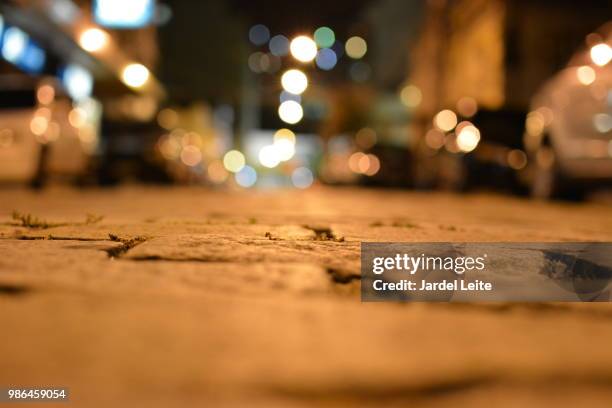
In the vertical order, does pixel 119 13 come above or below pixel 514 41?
above

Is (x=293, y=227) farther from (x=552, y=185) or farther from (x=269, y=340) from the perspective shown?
(x=552, y=185)

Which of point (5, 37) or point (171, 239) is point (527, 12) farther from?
point (171, 239)

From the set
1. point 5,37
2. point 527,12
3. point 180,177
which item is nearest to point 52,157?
point 5,37

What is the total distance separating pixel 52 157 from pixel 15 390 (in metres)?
10.7

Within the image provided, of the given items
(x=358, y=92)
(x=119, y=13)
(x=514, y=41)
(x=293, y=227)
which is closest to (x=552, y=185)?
A: (x=293, y=227)

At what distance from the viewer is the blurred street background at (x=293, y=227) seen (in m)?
1.40

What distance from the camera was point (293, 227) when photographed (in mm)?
4113

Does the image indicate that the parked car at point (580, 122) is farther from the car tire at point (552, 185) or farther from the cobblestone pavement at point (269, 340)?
the cobblestone pavement at point (269, 340)

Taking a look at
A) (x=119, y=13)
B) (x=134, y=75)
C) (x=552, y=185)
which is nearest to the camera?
(x=552, y=185)

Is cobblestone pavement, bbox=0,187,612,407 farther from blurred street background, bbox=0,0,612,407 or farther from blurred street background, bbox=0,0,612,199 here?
blurred street background, bbox=0,0,612,199

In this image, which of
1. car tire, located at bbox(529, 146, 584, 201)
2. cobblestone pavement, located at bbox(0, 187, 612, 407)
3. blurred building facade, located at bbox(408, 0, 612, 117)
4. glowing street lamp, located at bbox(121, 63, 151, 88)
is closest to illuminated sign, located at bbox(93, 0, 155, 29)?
glowing street lamp, located at bbox(121, 63, 151, 88)

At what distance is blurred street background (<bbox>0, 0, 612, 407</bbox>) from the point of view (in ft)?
4.58

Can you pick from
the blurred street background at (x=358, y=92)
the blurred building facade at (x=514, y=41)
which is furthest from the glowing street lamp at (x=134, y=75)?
the blurred building facade at (x=514, y=41)

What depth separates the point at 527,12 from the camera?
58.4 ft
